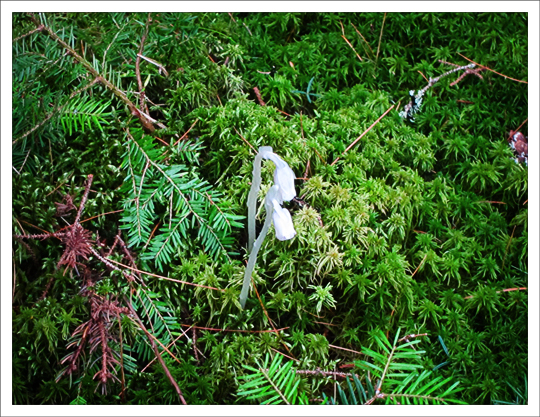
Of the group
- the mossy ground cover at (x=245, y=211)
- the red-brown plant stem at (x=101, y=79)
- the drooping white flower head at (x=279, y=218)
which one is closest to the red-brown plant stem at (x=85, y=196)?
the mossy ground cover at (x=245, y=211)

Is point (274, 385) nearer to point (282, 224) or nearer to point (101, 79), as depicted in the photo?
point (282, 224)

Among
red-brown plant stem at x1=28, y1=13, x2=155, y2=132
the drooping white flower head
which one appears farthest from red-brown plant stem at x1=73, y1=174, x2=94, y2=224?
the drooping white flower head

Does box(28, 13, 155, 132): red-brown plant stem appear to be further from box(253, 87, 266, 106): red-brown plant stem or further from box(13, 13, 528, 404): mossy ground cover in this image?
box(253, 87, 266, 106): red-brown plant stem

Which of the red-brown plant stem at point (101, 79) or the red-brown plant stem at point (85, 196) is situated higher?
the red-brown plant stem at point (101, 79)

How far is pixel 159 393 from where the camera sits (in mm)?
1237

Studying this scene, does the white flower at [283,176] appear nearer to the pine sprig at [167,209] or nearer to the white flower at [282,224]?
the white flower at [282,224]

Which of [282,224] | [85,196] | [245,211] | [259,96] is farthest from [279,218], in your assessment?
[259,96]

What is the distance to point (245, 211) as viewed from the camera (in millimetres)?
1462

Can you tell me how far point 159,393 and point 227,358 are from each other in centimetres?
18

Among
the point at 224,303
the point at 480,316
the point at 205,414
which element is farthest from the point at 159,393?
the point at 480,316

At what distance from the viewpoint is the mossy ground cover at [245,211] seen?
1.28m

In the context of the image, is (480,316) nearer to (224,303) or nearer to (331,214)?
(331,214)

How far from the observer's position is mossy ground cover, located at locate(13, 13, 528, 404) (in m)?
1.28

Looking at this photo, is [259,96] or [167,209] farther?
[259,96]
